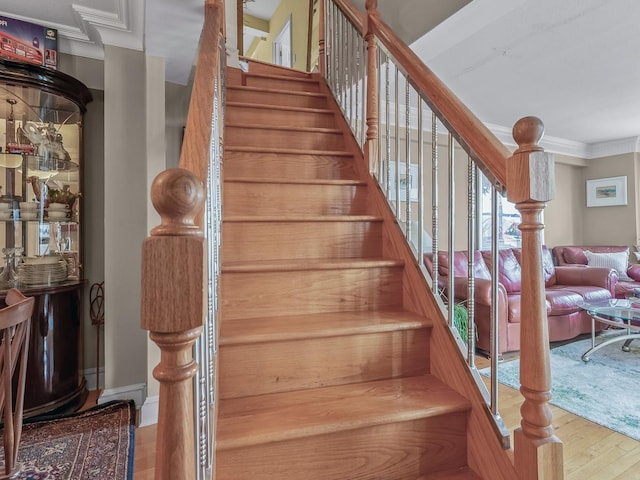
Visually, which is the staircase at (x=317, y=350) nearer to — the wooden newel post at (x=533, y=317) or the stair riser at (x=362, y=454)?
the stair riser at (x=362, y=454)

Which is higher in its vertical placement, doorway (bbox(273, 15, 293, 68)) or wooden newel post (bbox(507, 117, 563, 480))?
doorway (bbox(273, 15, 293, 68))

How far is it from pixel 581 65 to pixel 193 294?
4.19 meters

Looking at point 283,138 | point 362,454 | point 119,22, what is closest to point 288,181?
point 283,138

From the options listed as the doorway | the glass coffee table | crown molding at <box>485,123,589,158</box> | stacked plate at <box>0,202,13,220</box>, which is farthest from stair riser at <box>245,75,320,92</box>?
crown molding at <box>485,123,589,158</box>

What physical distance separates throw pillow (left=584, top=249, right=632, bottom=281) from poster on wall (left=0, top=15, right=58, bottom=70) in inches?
257

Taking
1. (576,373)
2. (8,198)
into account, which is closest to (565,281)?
(576,373)

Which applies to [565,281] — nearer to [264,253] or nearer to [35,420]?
[264,253]

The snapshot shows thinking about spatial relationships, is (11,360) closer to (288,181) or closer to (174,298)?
(174,298)

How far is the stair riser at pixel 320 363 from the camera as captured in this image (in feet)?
3.93

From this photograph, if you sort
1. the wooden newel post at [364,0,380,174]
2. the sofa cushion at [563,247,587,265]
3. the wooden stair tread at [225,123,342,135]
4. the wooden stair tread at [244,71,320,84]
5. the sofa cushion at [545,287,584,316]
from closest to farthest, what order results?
the wooden newel post at [364,0,380,174] → the wooden stair tread at [225,123,342,135] → the wooden stair tread at [244,71,320,84] → the sofa cushion at [545,287,584,316] → the sofa cushion at [563,247,587,265]

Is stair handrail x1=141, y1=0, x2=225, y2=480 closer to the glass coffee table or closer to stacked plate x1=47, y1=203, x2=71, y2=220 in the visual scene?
stacked plate x1=47, y1=203, x2=71, y2=220

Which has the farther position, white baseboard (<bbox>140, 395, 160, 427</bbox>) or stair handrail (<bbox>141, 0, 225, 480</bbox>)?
white baseboard (<bbox>140, 395, 160, 427</bbox>)

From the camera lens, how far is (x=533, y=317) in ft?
3.11

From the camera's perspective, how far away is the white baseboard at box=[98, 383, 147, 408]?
233 cm
